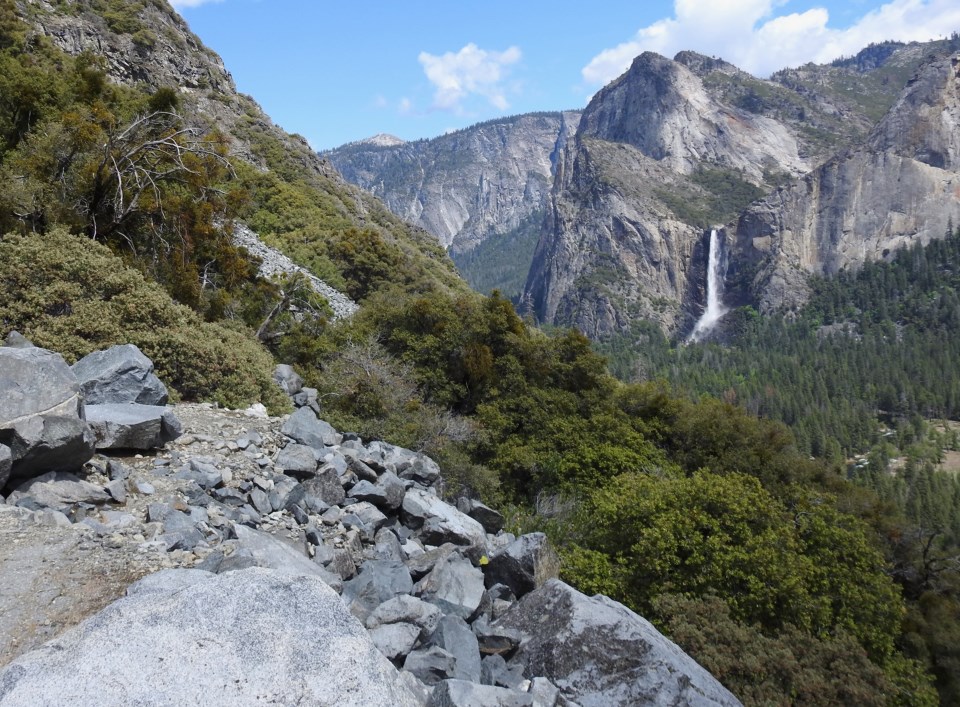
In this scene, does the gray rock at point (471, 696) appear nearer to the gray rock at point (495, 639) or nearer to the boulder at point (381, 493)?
the gray rock at point (495, 639)

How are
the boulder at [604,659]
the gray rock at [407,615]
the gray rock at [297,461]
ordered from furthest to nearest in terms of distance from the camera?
1. the gray rock at [297,461]
2. the boulder at [604,659]
3. the gray rock at [407,615]

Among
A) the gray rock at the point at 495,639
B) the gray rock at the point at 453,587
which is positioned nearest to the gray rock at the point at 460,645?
the gray rock at the point at 495,639

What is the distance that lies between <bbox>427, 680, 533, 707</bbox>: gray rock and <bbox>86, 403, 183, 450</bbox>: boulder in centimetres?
554

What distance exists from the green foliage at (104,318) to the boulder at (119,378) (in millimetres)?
1651

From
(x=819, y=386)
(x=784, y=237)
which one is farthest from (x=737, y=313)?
(x=819, y=386)

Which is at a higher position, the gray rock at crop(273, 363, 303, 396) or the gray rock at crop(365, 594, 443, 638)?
the gray rock at crop(273, 363, 303, 396)

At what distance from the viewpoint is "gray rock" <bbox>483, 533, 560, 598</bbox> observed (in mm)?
8367

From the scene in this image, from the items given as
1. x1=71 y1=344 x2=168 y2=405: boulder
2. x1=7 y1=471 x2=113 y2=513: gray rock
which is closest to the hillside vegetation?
x1=71 y1=344 x2=168 y2=405: boulder

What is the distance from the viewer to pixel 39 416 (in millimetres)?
6656

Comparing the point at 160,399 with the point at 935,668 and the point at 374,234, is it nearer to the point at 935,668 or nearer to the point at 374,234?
the point at 935,668

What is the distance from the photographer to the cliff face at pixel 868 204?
160m

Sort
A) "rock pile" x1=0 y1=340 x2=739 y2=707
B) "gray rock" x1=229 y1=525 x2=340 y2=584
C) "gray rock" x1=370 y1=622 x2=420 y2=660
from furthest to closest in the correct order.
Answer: "gray rock" x1=229 y1=525 x2=340 y2=584, "gray rock" x1=370 y1=622 x2=420 y2=660, "rock pile" x1=0 y1=340 x2=739 y2=707

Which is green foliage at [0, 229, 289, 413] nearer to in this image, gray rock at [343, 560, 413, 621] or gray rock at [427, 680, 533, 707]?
gray rock at [343, 560, 413, 621]

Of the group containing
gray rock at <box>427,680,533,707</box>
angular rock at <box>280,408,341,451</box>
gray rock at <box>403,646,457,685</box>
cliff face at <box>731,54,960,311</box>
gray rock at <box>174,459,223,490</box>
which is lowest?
gray rock at <box>403,646,457,685</box>
